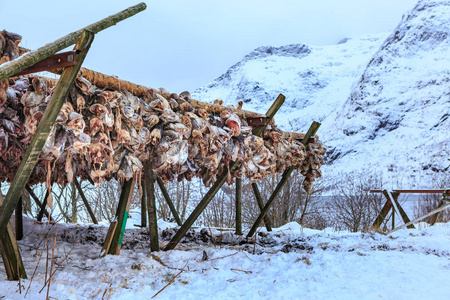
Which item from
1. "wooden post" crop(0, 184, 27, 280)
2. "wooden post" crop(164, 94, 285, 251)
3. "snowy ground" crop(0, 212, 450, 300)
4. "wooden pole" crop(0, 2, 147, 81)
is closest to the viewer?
"wooden pole" crop(0, 2, 147, 81)

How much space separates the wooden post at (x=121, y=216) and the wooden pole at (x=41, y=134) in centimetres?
117

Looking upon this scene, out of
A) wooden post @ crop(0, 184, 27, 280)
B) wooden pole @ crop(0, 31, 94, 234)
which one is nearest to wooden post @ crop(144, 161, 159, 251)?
wooden post @ crop(0, 184, 27, 280)

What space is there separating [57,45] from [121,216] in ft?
5.55

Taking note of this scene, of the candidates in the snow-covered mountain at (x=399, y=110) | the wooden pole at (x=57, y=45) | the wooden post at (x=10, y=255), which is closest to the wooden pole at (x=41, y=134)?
the wooden pole at (x=57, y=45)

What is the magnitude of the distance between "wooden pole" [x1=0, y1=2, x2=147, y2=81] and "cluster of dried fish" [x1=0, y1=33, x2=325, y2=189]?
30 cm

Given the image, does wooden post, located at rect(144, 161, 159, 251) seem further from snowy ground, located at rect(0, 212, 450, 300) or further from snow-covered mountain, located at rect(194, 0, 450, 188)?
snow-covered mountain, located at rect(194, 0, 450, 188)

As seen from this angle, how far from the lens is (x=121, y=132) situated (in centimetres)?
273

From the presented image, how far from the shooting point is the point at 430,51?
57375mm

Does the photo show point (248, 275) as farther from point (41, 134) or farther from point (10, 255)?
point (41, 134)

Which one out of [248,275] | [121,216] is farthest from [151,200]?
[248,275]

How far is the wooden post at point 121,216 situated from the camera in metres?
3.34

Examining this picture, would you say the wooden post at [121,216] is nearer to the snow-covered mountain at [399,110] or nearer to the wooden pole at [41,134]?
the wooden pole at [41,134]

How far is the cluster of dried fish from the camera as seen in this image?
7.87 ft

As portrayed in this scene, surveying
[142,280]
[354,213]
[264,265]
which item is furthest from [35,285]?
[354,213]
